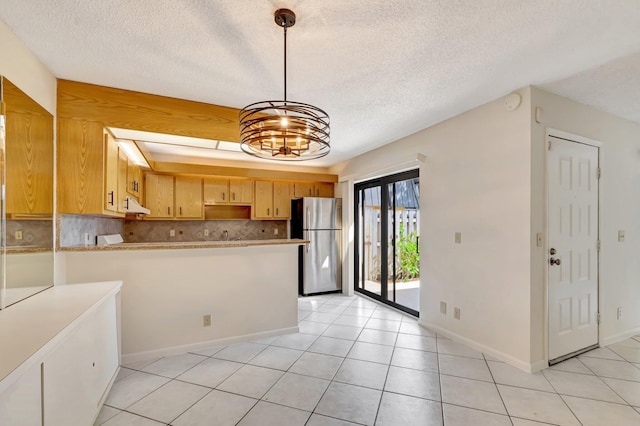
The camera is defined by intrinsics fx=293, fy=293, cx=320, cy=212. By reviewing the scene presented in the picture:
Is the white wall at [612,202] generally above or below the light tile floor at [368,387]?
above

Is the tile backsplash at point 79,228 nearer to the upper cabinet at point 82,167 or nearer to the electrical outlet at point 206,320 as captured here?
the upper cabinet at point 82,167

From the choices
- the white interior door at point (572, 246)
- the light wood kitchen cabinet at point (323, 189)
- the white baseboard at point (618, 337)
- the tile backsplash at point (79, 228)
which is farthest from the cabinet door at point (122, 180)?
the white baseboard at point (618, 337)

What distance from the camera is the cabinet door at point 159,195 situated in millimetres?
A: 4758

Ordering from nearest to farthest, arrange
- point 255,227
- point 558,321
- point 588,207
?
point 558,321
point 588,207
point 255,227

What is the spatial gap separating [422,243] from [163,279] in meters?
2.92

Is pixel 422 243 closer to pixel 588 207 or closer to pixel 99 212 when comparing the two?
pixel 588 207

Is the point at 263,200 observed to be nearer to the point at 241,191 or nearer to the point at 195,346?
the point at 241,191

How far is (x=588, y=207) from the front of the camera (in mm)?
2895

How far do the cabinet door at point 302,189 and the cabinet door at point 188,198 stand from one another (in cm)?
172

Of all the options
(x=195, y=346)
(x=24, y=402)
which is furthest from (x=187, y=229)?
(x=24, y=402)

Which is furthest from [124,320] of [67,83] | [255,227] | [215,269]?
[255,227]

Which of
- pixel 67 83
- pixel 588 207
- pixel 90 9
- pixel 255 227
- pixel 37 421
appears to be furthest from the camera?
pixel 255 227

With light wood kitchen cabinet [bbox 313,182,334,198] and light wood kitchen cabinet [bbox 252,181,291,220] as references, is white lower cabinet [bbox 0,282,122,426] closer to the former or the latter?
light wood kitchen cabinet [bbox 252,181,291,220]

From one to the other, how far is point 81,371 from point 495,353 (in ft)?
10.5
